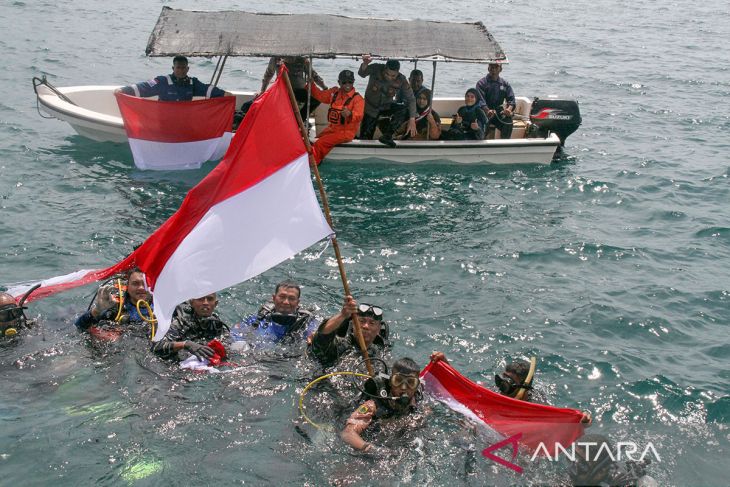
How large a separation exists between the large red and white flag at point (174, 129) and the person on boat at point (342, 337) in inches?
282

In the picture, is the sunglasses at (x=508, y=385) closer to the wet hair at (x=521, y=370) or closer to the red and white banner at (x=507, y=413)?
the wet hair at (x=521, y=370)

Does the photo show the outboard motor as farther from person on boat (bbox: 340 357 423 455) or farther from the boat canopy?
person on boat (bbox: 340 357 423 455)

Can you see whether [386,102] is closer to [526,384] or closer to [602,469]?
[526,384]

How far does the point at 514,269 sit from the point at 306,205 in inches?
221

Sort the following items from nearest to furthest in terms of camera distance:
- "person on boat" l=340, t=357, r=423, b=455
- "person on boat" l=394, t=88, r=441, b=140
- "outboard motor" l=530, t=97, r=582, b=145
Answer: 1. "person on boat" l=340, t=357, r=423, b=455
2. "person on boat" l=394, t=88, r=441, b=140
3. "outboard motor" l=530, t=97, r=582, b=145

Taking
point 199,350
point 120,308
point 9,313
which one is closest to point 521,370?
point 199,350

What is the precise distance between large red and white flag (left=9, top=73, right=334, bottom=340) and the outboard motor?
10.3 metres

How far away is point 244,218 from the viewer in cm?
827

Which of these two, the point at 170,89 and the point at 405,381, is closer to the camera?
the point at 405,381

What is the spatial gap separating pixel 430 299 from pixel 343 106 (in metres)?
5.38

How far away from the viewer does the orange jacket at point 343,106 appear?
15.7 m

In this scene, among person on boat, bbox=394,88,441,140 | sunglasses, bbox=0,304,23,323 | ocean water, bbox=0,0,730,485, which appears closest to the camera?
ocean water, bbox=0,0,730,485

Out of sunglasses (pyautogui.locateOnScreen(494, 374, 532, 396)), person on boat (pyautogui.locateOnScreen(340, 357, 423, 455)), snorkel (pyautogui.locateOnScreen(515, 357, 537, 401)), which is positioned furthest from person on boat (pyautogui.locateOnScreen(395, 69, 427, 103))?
person on boat (pyautogui.locateOnScreen(340, 357, 423, 455))

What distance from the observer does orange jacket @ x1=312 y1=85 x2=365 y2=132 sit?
15656 millimetres
